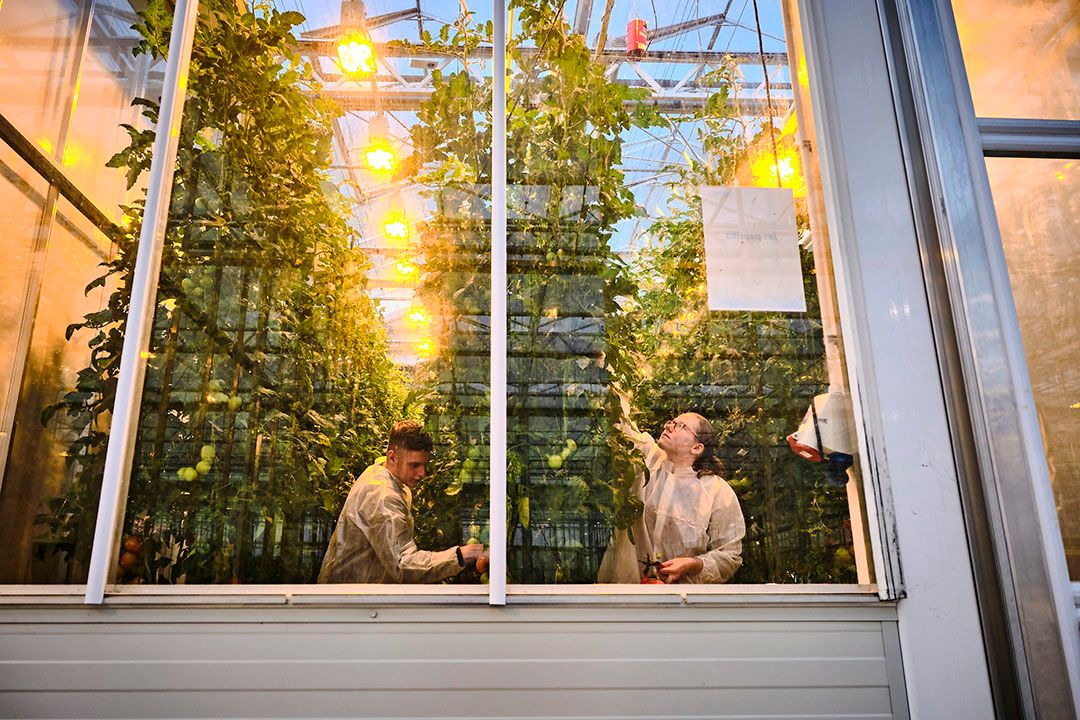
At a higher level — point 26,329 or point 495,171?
point 495,171

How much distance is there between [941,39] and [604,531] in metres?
1.83

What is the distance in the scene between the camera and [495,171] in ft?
7.93

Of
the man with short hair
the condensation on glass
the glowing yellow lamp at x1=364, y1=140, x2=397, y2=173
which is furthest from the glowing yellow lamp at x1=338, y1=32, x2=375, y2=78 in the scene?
the man with short hair

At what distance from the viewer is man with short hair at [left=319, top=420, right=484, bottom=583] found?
217 cm

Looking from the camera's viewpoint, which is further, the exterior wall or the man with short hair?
the man with short hair

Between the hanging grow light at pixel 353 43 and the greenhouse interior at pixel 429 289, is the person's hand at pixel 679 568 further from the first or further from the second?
the hanging grow light at pixel 353 43

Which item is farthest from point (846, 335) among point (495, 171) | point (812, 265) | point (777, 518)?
point (495, 171)

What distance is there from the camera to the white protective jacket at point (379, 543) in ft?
7.11

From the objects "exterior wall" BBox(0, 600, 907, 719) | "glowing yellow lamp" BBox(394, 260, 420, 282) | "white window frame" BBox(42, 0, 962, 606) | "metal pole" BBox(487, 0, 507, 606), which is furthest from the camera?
"glowing yellow lamp" BBox(394, 260, 420, 282)

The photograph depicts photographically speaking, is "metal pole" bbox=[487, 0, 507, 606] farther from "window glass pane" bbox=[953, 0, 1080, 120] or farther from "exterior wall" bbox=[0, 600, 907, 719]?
"window glass pane" bbox=[953, 0, 1080, 120]

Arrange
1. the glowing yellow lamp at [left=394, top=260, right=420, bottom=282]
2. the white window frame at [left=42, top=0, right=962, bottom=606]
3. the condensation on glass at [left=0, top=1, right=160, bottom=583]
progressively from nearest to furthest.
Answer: the white window frame at [left=42, top=0, right=962, bottom=606] → the condensation on glass at [left=0, top=1, right=160, bottom=583] → the glowing yellow lamp at [left=394, top=260, right=420, bottom=282]

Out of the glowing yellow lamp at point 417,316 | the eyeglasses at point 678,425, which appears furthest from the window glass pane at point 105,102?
the eyeglasses at point 678,425

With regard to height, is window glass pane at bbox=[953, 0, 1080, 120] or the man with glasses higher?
window glass pane at bbox=[953, 0, 1080, 120]

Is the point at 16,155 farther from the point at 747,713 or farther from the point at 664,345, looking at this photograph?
the point at 747,713
